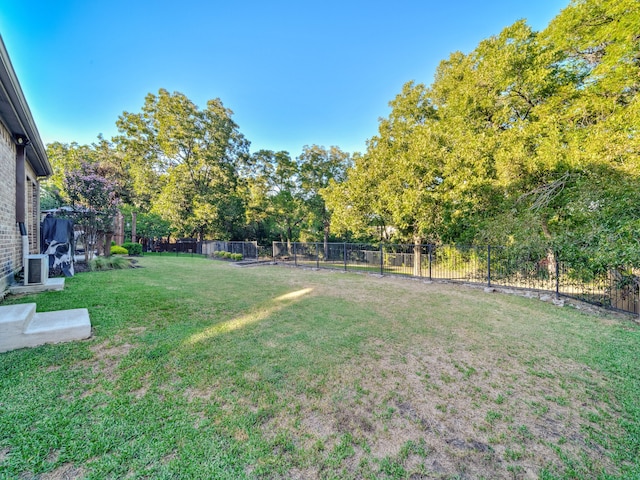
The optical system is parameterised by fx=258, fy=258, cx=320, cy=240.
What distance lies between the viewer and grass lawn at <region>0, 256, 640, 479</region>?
1.64m

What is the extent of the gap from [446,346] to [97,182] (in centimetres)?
1262

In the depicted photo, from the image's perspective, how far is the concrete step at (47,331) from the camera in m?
2.93

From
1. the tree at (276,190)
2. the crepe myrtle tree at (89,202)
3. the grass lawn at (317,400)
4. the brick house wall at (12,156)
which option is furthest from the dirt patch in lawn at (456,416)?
the tree at (276,190)

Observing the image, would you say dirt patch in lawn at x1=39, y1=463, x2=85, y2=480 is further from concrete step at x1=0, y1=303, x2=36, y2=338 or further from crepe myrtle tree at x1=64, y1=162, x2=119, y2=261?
crepe myrtle tree at x1=64, y1=162, x2=119, y2=261

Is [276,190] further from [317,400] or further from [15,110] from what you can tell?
[317,400]

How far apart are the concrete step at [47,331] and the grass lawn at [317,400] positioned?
0.57 ft

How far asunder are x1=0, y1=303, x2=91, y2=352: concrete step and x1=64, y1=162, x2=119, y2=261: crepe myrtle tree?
790cm

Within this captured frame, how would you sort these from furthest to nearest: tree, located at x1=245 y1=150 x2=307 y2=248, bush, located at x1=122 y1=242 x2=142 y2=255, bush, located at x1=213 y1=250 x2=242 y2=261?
tree, located at x1=245 y1=150 x2=307 y2=248 → bush, located at x1=122 y1=242 x2=142 y2=255 → bush, located at x1=213 y1=250 x2=242 y2=261

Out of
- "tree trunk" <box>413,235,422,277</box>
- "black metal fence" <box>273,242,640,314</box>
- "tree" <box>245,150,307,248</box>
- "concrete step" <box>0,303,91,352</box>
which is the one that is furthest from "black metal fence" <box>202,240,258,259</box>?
"concrete step" <box>0,303,91,352</box>

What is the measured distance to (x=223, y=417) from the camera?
199 cm

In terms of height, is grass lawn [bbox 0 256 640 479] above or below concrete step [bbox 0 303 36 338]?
below

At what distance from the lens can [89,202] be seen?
9875mm

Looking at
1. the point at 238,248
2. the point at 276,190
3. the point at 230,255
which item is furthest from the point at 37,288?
the point at 276,190

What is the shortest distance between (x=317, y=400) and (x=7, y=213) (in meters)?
7.60
